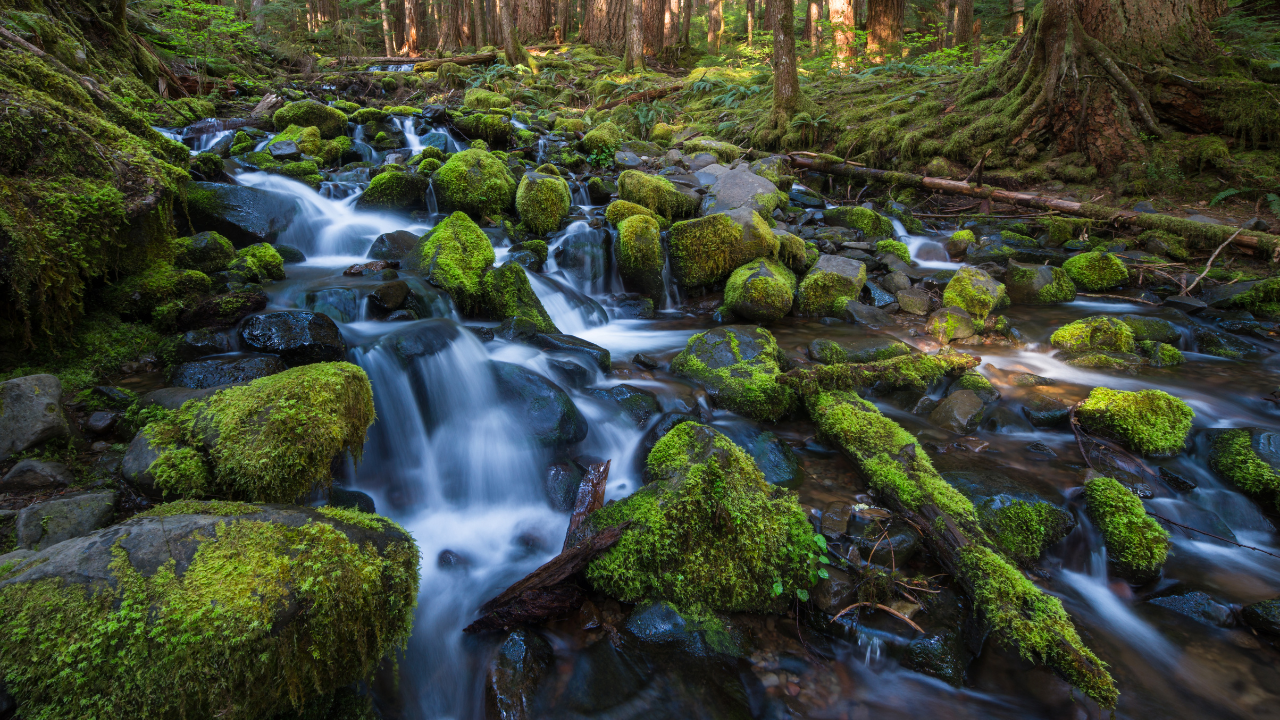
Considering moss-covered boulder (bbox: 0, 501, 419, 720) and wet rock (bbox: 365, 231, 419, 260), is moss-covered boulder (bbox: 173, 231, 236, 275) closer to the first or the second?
wet rock (bbox: 365, 231, 419, 260)

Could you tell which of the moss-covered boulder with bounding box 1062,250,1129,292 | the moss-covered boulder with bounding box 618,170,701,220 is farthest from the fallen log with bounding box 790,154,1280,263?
the moss-covered boulder with bounding box 618,170,701,220

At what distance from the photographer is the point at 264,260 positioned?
5.72 meters

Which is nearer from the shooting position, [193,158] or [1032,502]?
[1032,502]

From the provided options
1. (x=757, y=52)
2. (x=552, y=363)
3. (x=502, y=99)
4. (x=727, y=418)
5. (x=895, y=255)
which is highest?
(x=757, y=52)

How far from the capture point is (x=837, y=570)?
10.5 feet

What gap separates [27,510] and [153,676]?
1.35 metres

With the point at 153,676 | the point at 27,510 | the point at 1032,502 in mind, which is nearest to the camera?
the point at 153,676

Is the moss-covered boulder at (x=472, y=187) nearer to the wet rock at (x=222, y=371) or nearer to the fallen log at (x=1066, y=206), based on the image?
the wet rock at (x=222, y=371)

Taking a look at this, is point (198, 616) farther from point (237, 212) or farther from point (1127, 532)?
point (237, 212)

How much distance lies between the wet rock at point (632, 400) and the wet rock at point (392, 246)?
132 inches

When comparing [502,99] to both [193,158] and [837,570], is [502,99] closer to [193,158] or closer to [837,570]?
[193,158]

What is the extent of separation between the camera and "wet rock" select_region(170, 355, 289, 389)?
12.4 ft

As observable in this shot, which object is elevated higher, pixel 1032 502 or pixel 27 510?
pixel 27 510

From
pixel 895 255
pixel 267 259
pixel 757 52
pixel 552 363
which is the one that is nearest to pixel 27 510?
pixel 552 363
